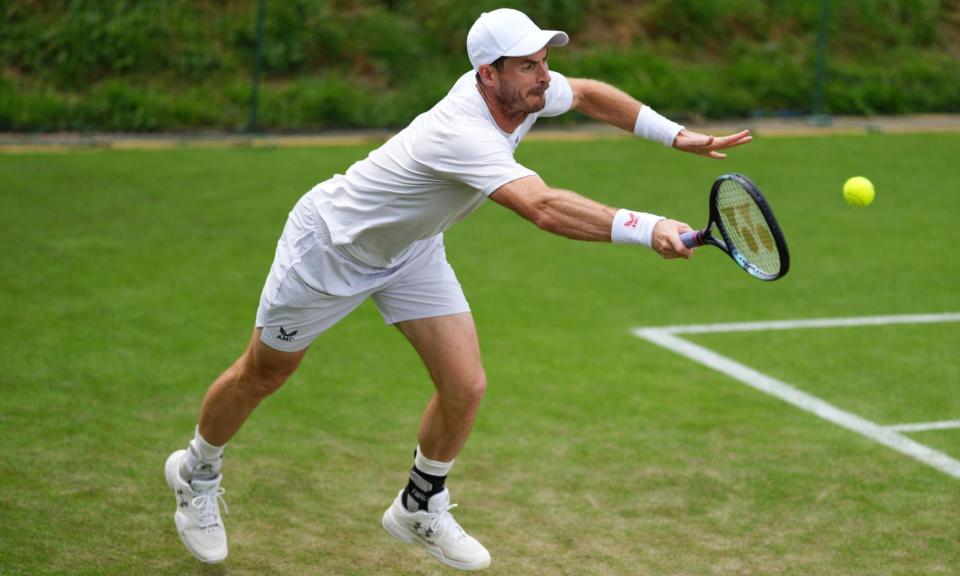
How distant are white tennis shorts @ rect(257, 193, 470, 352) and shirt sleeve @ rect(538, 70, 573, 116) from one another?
0.78 meters

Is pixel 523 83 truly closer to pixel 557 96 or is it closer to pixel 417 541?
pixel 557 96

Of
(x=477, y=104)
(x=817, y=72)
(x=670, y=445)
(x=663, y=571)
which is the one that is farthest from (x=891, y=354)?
(x=817, y=72)

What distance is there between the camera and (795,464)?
21.8 feet

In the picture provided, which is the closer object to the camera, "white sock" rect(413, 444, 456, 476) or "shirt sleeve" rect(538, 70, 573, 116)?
"white sock" rect(413, 444, 456, 476)

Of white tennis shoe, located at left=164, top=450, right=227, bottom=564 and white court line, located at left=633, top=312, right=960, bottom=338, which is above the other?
white tennis shoe, located at left=164, top=450, right=227, bottom=564

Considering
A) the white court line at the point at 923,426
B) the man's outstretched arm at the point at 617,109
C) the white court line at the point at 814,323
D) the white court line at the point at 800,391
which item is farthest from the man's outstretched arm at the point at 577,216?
the white court line at the point at 814,323

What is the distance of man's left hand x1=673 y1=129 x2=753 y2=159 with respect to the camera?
5.33 metres

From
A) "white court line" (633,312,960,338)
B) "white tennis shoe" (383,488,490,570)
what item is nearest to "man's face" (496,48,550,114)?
"white tennis shoe" (383,488,490,570)

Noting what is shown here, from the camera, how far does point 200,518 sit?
5477 mm

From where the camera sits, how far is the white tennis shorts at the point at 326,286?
17.6 feet

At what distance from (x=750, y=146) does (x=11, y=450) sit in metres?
9.84

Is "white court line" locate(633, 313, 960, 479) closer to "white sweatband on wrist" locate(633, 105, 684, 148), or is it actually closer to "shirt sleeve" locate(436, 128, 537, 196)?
"white sweatband on wrist" locate(633, 105, 684, 148)

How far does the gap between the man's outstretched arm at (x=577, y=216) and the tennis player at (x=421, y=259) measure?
0.35 ft

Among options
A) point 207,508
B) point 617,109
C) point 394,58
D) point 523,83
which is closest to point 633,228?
point 523,83
